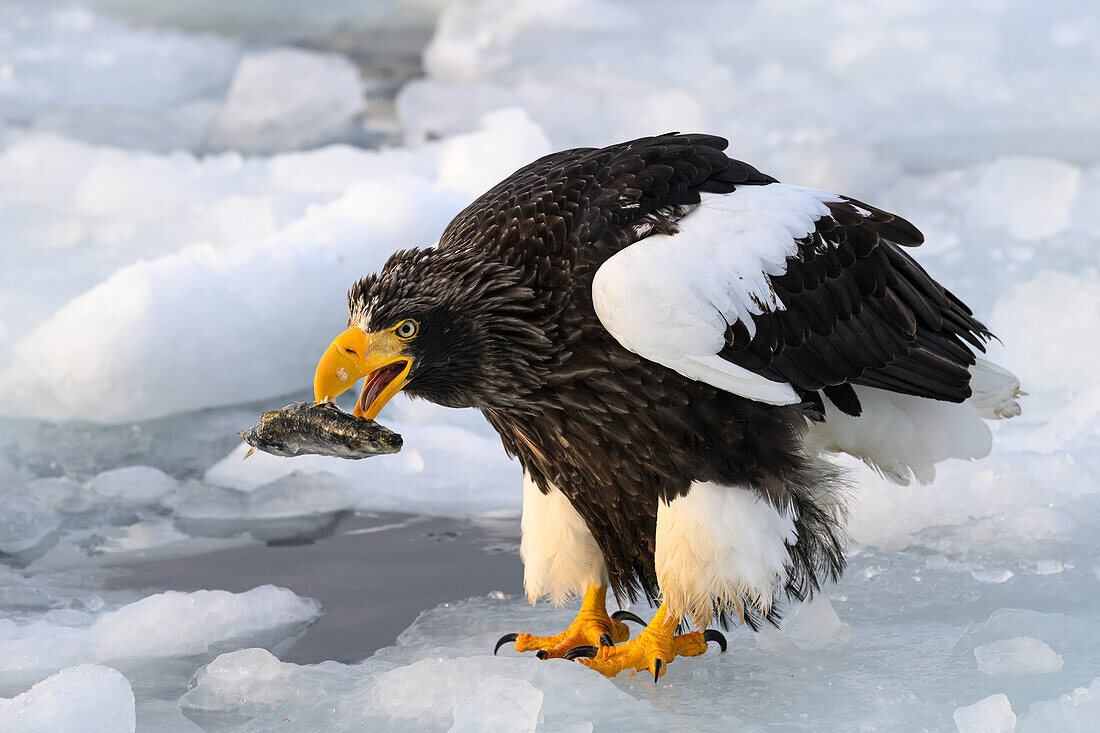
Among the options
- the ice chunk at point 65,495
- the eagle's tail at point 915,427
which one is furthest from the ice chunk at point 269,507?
the eagle's tail at point 915,427

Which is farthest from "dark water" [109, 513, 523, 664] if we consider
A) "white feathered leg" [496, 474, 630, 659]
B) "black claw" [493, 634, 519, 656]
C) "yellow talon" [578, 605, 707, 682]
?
"yellow talon" [578, 605, 707, 682]

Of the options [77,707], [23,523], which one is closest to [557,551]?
[77,707]

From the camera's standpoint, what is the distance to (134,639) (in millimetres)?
3090

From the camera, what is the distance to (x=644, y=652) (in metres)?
2.93

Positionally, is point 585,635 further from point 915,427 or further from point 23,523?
point 23,523

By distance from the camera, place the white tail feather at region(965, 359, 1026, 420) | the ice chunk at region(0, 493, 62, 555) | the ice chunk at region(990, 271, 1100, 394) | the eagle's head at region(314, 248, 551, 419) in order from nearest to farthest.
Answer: the eagle's head at region(314, 248, 551, 419) < the white tail feather at region(965, 359, 1026, 420) < the ice chunk at region(0, 493, 62, 555) < the ice chunk at region(990, 271, 1100, 394)

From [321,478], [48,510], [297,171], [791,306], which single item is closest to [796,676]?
[791,306]

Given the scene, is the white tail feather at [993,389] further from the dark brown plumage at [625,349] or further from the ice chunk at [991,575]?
the ice chunk at [991,575]

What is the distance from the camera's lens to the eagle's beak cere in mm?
2496

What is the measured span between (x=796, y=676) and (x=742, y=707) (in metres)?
0.24

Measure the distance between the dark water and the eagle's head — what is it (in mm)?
879

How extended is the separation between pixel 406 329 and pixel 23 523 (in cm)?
227

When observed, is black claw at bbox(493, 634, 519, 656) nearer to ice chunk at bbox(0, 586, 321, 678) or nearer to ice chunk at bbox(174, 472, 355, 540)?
ice chunk at bbox(0, 586, 321, 678)

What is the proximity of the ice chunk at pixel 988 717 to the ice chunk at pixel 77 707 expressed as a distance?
1.78 metres
